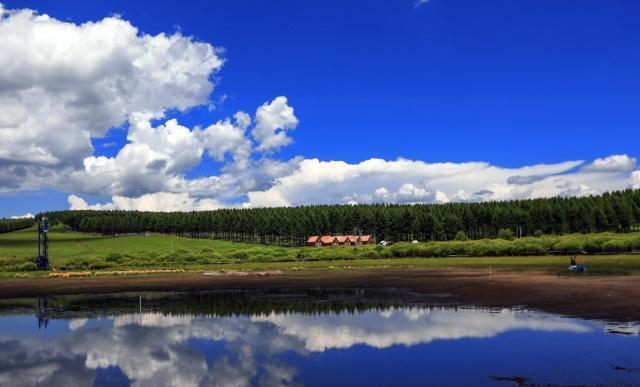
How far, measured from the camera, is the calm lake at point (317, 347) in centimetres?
2384

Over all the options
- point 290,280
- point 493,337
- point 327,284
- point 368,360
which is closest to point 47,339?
point 368,360

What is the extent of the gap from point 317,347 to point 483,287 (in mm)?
33446

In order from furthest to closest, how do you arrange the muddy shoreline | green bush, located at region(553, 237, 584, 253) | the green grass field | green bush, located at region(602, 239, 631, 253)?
green bush, located at region(553, 237, 584, 253) < green bush, located at region(602, 239, 631, 253) < the green grass field < the muddy shoreline

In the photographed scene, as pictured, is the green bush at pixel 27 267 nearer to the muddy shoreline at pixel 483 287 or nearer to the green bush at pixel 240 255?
the muddy shoreline at pixel 483 287

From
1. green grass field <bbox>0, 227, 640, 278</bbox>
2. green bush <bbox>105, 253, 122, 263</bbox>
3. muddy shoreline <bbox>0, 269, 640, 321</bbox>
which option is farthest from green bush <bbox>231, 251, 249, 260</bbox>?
muddy shoreline <bbox>0, 269, 640, 321</bbox>

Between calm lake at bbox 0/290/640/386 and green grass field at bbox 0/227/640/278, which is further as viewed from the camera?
green grass field at bbox 0/227/640/278

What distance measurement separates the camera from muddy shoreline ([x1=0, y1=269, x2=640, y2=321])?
1633 inches

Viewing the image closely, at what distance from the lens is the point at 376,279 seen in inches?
3019

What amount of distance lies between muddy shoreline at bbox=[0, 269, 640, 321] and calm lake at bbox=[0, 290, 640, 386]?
15.1ft

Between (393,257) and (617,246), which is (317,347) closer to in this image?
(617,246)

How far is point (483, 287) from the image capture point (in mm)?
58656

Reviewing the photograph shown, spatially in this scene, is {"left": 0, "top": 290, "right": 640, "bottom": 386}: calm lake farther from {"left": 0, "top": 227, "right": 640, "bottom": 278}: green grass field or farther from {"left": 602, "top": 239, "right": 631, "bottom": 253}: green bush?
{"left": 602, "top": 239, "right": 631, "bottom": 253}: green bush

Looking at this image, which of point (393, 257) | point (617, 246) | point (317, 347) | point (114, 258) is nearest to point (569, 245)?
point (617, 246)

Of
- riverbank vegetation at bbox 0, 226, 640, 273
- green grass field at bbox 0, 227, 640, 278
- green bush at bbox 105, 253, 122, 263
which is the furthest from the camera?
green bush at bbox 105, 253, 122, 263
